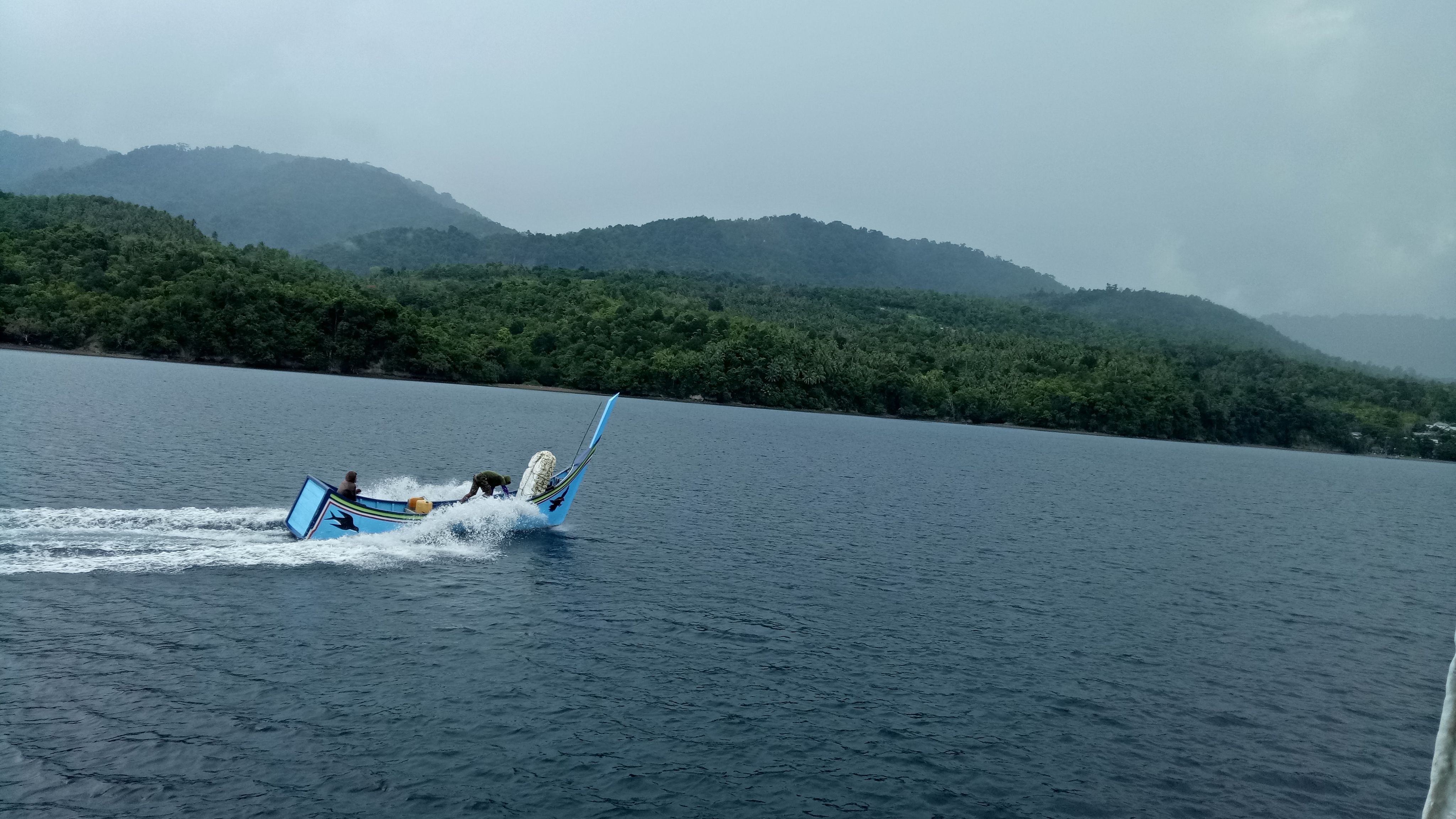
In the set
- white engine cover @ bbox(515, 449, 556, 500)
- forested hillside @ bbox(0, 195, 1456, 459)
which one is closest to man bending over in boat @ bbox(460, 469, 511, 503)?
white engine cover @ bbox(515, 449, 556, 500)

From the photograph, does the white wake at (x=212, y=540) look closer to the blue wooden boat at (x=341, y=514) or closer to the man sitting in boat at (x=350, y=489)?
the blue wooden boat at (x=341, y=514)

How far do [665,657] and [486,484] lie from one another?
15744 millimetres

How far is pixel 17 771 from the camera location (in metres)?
15.6

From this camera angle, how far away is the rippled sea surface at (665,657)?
57.5 ft

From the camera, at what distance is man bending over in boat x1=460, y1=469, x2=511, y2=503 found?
37.1 metres

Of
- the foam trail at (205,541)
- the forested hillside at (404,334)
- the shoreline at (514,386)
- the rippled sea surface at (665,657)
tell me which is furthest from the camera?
the forested hillside at (404,334)

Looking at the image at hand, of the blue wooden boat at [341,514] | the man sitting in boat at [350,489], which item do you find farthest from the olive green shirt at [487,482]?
the man sitting in boat at [350,489]

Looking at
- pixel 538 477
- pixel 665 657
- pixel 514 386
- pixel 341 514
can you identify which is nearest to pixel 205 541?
pixel 341 514

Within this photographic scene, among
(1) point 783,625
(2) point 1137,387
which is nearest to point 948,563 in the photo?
(1) point 783,625

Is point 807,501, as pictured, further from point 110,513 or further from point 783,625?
point 110,513

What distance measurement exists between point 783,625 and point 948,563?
553 inches

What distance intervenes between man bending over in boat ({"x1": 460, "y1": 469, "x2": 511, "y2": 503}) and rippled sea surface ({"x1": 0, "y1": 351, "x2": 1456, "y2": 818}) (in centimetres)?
108

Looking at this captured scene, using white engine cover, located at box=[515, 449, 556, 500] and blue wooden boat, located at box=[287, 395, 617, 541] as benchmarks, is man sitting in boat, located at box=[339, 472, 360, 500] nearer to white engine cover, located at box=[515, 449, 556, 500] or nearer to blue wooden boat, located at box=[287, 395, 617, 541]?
blue wooden boat, located at box=[287, 395, 617, 541]

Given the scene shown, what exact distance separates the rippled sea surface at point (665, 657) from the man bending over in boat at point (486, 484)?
108 cm
